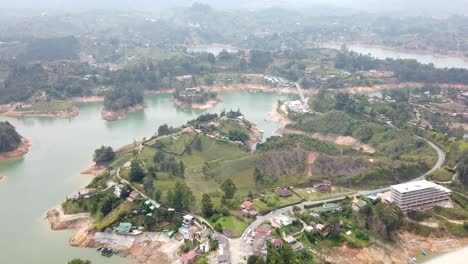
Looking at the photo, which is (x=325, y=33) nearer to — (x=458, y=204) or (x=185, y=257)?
(x=458, y=204)

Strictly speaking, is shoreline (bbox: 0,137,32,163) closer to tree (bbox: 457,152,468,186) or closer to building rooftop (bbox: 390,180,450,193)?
building rooftop (bbox: 390,180,450,193)

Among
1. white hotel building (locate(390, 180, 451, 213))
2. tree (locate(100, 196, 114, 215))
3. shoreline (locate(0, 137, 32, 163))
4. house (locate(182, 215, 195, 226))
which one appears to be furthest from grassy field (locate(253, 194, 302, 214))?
shoreline (locate(0, 137, 32, 163))

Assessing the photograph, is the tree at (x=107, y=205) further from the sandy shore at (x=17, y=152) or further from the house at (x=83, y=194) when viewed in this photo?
the sandy shore at (x=17, y=152)

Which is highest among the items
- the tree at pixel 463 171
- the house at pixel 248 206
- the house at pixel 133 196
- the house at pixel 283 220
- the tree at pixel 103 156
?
the tree at pixel 463 171

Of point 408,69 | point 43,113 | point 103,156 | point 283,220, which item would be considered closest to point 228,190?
point 283,220

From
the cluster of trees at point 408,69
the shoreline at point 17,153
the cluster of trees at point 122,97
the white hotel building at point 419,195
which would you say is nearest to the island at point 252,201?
the white hotel building at point 419,195

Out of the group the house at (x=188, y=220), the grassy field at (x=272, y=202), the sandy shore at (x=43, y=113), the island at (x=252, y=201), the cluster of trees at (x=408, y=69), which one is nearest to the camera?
the island at (x=252, y=201)

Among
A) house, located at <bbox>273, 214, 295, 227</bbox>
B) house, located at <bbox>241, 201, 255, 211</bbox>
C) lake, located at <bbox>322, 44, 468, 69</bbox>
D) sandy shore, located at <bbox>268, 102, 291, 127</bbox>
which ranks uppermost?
house, located at <bbox>273, 214, 295, 227</bbox>
